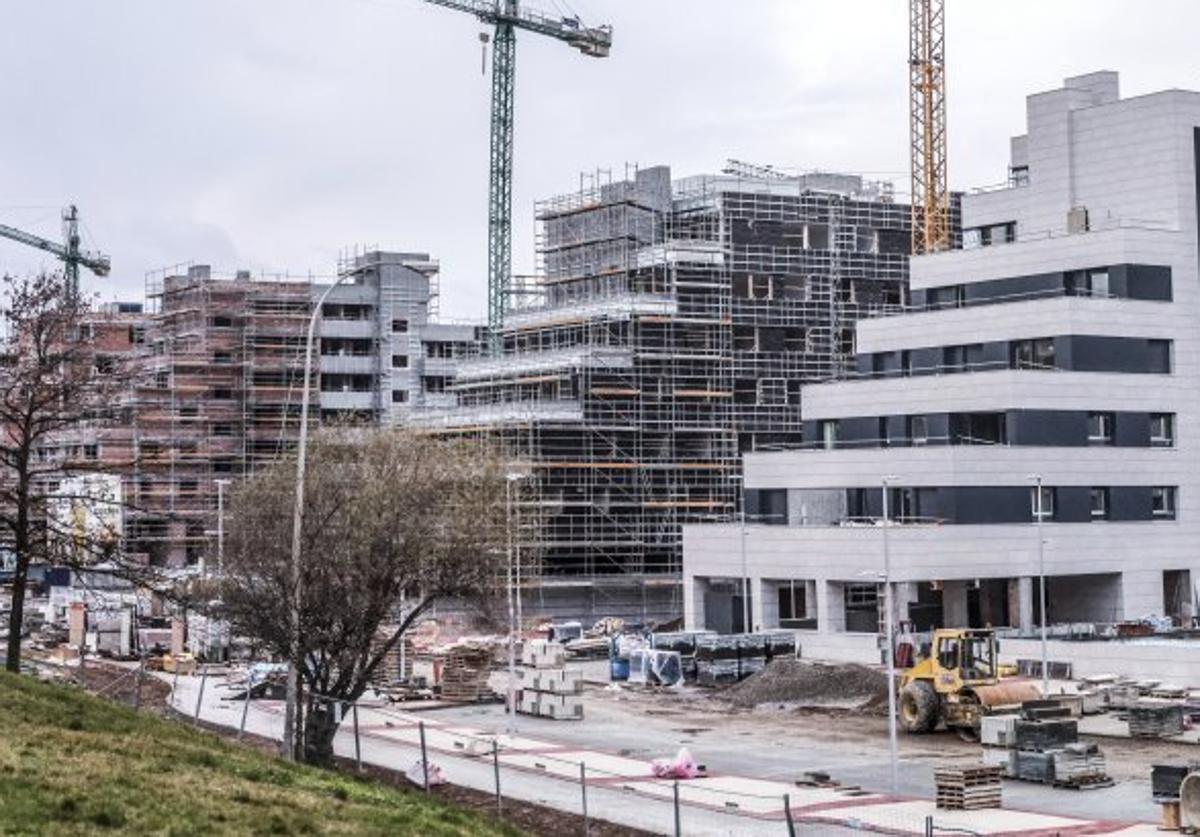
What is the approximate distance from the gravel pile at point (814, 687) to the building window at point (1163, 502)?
66.4ft

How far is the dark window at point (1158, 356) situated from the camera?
76.9 meters

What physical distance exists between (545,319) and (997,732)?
2534 inches

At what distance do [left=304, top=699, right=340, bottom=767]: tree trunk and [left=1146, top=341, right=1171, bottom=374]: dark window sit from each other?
47780 mm

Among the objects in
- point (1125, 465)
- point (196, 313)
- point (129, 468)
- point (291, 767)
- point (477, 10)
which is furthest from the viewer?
point (477, 10)

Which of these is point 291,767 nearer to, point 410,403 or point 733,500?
point 733,500

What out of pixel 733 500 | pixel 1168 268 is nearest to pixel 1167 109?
pixel 1168 268

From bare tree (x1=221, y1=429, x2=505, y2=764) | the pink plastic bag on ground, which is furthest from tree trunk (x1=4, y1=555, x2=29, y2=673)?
the pink plastic bag on ground

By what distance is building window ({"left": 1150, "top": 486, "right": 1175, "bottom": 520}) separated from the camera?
77.4 metres

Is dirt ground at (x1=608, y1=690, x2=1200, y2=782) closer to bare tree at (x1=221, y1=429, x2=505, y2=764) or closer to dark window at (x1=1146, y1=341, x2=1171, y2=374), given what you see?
bare tree at (x1=221, y1=429, x2=505, y2=764)

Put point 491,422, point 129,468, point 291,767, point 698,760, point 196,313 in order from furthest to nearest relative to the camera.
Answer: point 196,313, point 491,422, point 698,760, point 129,468, point 291,767

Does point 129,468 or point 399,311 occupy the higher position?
point 399,311

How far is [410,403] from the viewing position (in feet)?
422

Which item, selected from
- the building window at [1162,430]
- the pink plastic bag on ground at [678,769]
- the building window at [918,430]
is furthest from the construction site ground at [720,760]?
the building window at [1162,430]

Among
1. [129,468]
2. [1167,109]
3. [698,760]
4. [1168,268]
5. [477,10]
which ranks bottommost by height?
[698,760]
